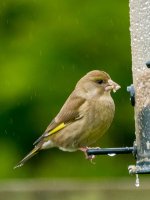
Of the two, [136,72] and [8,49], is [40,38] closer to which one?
[8,49]

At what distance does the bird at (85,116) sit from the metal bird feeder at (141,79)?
35.2 inches

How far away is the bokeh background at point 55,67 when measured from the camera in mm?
11727

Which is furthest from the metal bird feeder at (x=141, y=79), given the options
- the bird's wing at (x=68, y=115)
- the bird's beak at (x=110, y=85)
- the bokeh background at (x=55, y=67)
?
the bokeh background at (x=55, y=67)

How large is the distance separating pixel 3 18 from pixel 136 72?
4480 millimetres

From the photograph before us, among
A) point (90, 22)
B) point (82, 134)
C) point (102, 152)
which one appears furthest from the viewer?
point (90, 22)

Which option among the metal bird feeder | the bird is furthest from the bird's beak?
the metal bird feeder

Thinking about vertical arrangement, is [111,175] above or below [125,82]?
below

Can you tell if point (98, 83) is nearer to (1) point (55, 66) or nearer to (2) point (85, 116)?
(2) point (85, 116)

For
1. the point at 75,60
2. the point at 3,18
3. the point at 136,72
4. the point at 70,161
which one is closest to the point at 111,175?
the point at 70,161

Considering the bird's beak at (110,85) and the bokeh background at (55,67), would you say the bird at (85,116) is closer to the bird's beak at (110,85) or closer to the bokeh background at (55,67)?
the bird's beak at (110,85)

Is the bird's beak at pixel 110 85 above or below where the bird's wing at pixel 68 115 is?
above

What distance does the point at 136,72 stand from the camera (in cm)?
811

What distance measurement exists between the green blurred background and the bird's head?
233cm

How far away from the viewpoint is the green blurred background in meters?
11.7
